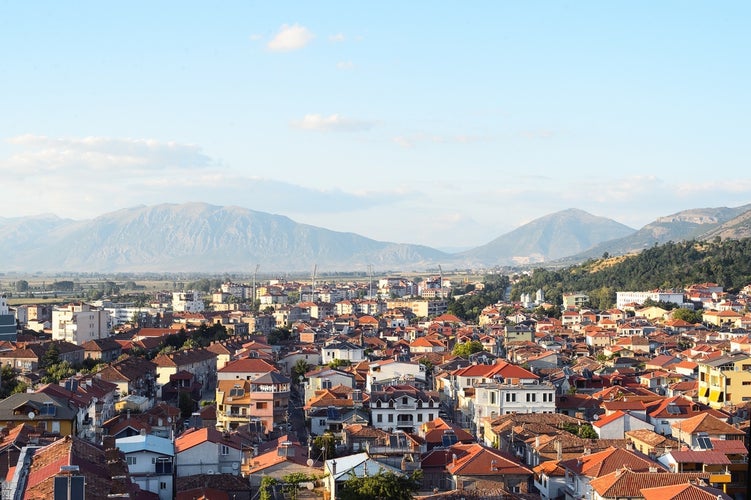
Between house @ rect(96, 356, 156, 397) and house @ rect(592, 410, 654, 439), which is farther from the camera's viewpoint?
house @ rect(96, 356, 156, 397)

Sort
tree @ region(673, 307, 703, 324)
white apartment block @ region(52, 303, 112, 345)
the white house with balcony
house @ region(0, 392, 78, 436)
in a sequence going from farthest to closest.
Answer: tree @ region(673, 307, 703, 324)
white apartment block @ region(52, 303, 112, 345)
the white house with balcony
house @ region(0, 392, 78, 436)

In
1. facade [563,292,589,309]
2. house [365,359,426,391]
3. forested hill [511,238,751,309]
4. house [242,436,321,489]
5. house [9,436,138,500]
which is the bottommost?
house [242,436,321,489]

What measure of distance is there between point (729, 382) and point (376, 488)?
1860 cm

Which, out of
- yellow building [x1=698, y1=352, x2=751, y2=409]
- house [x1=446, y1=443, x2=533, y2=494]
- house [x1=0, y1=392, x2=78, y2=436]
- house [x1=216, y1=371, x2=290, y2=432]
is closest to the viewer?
house [x1=446, y1=443, x2=533, y2=494]

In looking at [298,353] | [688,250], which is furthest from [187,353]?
[688,250]

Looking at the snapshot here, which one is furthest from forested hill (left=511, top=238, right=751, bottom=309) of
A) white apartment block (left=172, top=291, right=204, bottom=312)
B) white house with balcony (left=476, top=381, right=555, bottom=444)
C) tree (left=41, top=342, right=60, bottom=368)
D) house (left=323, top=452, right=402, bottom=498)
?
house (left=323, top=452, right=402, bottom=498)

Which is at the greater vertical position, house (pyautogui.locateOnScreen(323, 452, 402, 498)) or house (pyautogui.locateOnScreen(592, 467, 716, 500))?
house (pyautogui.locateOnScreen(323, 452, 402, 498))

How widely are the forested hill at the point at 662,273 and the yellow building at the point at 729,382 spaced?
53.6m

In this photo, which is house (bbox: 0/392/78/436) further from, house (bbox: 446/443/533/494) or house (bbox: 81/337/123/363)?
house (bbox: 81/337/123/363)

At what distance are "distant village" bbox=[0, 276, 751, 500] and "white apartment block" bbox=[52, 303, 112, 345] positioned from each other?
6944 mm

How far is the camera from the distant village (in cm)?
1908

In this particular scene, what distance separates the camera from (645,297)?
8400 cm

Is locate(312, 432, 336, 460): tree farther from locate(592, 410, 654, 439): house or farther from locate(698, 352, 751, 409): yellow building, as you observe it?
locate(698, 352, 751, 409): yellow building

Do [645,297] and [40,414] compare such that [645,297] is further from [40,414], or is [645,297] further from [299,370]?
[40,414]
